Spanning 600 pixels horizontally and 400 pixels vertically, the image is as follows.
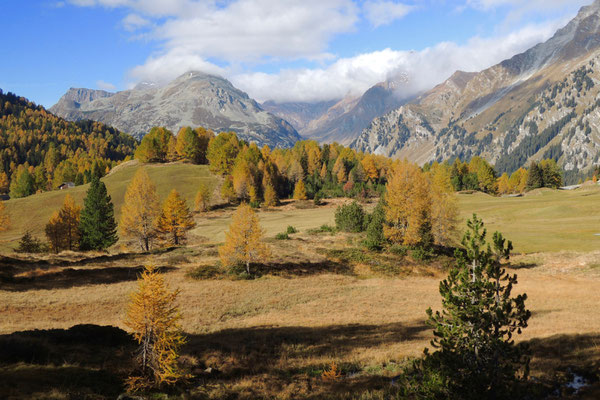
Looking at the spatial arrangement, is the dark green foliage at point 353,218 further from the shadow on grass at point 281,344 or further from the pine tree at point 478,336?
the pine tree at point 478,336

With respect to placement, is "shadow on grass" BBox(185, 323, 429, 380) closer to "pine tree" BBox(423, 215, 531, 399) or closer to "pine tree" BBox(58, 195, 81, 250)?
"pine tree" BBox(423, 215, 531, 399)

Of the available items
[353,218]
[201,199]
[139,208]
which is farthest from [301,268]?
[201,199]

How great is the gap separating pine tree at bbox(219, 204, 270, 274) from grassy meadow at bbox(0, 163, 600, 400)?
90.7 inches

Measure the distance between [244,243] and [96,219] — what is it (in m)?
31.5

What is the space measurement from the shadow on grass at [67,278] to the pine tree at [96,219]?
17.0m

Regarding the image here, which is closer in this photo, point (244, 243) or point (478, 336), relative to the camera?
point (478, 336)

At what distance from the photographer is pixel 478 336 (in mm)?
8781

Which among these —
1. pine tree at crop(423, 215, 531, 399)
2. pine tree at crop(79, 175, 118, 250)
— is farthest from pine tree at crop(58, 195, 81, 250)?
pine tree at crop(423, 215, 531, 399)

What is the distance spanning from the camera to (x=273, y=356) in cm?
1850

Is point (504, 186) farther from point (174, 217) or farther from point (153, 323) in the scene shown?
point (153, 323)

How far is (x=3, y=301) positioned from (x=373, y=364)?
32.2m

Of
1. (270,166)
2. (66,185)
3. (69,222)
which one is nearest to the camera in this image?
(69,222)

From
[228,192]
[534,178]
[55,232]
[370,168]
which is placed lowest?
[534,178]

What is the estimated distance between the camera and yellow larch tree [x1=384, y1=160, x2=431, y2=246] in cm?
4650
